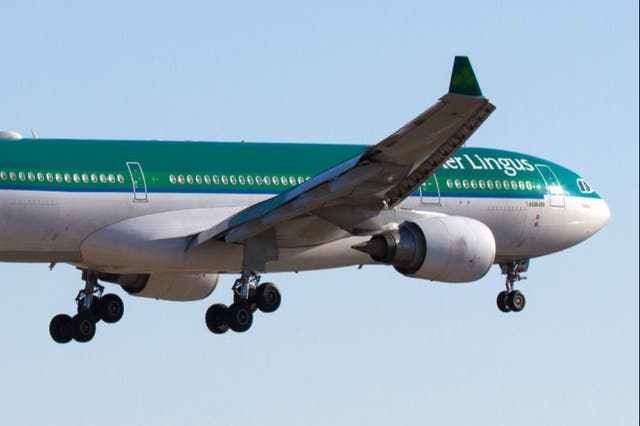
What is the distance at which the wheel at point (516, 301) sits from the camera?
4794 cm

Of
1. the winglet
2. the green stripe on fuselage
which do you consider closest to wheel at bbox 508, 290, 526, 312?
the green stripe on fuselage

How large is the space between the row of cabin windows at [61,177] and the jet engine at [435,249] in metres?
5.48

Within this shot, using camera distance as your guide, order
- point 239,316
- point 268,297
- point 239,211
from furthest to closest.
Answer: point 268,297, point 239,316, point 239,211

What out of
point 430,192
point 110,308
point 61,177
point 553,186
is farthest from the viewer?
point 553,186

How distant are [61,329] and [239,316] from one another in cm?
481

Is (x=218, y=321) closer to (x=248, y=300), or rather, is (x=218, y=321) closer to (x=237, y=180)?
(x=248, y=300)

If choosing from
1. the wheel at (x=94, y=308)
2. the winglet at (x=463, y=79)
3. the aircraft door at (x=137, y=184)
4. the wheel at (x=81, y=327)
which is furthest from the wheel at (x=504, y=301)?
the winglet at (x=463, y=79)

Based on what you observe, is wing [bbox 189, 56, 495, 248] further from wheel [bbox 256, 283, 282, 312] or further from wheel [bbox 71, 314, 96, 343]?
wheel [bbox 71, 314, 96, 343]

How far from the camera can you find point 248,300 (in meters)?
43.0

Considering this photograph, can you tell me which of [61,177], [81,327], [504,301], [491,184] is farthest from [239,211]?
[504,301]

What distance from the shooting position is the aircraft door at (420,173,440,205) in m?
44.9

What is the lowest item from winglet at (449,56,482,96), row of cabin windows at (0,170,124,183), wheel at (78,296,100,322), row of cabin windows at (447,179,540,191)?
wheel at (78,296,100,322)

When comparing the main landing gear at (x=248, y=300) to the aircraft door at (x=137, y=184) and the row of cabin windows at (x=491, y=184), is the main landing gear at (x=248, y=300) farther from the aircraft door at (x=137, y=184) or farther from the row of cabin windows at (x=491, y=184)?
the row of cabin windows at (x=491, y=184)

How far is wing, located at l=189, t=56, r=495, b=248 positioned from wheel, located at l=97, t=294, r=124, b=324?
163 inches
